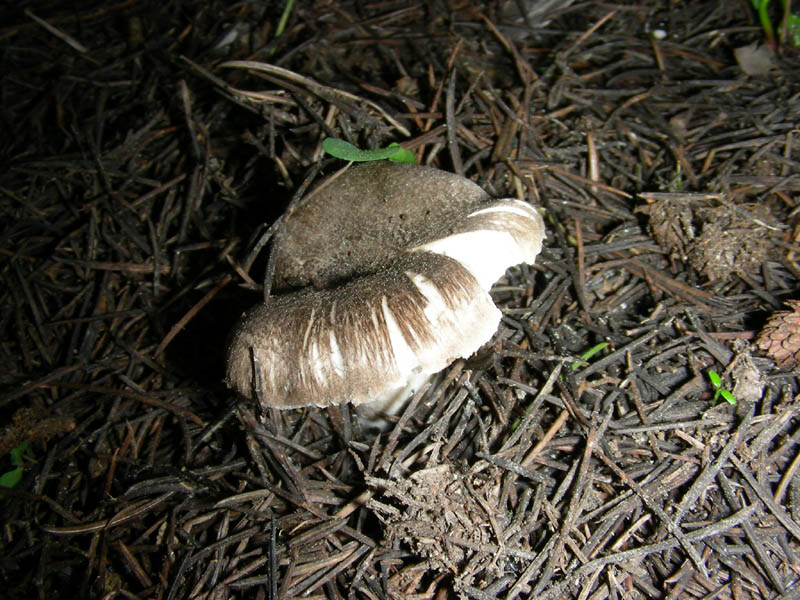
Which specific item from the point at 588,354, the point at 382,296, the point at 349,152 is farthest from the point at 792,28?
the point at 382,296

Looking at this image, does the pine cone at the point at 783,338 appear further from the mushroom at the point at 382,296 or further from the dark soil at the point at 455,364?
the mushroom at the point at 382,296

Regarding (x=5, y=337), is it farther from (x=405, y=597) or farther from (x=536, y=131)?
(x=536, y=131)

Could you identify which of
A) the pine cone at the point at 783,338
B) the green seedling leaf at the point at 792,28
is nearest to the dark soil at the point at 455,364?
the pine cone at the point at 783,338

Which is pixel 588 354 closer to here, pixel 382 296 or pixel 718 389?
pixel 718 389

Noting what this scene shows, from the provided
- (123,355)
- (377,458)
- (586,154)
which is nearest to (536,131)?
(586,154)

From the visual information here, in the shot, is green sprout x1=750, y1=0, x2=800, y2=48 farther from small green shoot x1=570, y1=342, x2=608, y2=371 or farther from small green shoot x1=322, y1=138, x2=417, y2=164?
small green shoot x1=322, y1=138, x2=417, y2=164

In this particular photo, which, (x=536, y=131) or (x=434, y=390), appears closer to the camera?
(x=434, y=390)


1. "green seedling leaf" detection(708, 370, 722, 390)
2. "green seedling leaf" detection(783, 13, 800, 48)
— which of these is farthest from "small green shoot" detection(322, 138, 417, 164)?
"green seedling leaf" detection(783, 13, 800, 48)
